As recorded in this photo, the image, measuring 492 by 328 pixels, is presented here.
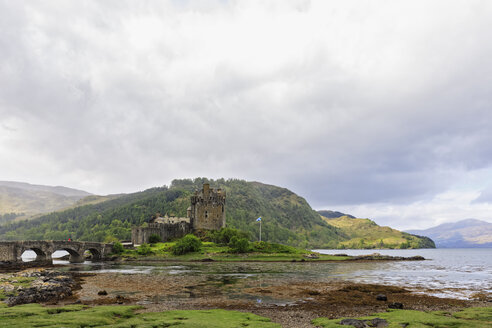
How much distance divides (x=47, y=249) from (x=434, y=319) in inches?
4074

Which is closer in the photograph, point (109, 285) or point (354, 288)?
point (354, 288)

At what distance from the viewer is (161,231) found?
141m

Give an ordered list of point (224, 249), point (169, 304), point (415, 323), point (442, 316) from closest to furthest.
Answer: point (415, 323) → point (442, 316) → point (169, 304) → point (224, 249)

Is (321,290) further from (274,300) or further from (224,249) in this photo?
(224,249)

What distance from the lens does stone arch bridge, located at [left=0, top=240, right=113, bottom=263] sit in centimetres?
8694

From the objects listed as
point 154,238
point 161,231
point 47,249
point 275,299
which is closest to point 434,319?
point 275,299

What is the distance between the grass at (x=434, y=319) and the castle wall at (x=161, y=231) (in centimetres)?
12074

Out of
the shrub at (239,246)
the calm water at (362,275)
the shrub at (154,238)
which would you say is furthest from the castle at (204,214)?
the calm water at (362,275)

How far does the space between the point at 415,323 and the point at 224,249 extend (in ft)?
327

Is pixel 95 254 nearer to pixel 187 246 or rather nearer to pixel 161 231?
pixel 161 231

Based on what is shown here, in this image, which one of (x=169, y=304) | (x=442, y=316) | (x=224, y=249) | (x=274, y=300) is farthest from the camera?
(x=224, y=249)

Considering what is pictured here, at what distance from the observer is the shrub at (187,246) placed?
115 meters

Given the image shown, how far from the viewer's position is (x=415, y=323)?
24828 mm

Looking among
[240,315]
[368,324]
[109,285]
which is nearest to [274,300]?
[240,315]
